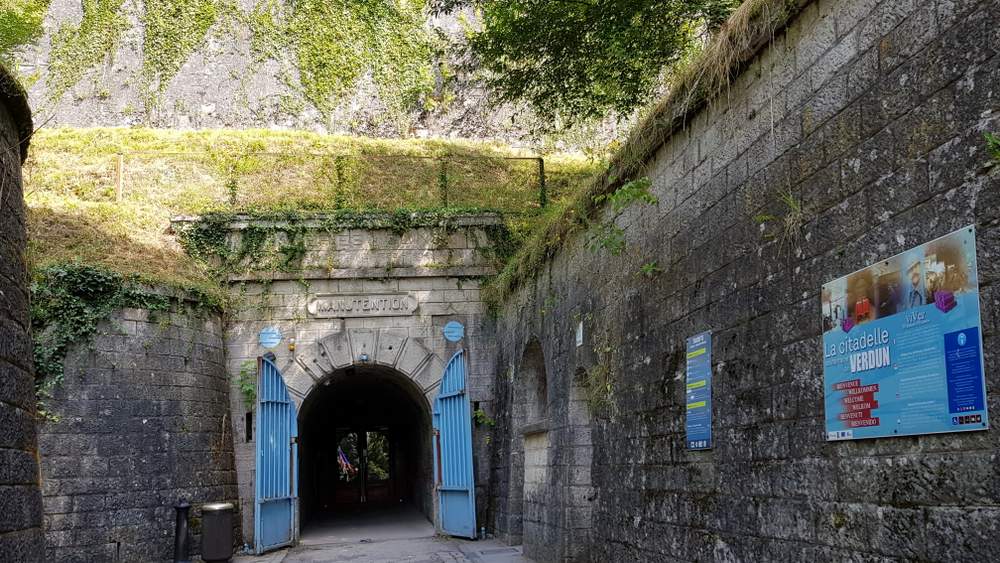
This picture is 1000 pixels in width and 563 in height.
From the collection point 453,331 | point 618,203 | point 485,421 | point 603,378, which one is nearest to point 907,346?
point 618,203

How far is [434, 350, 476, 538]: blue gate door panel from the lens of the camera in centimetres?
1184

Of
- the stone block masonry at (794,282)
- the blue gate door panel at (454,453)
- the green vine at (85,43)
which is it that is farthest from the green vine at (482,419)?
the green vine at (85,43)

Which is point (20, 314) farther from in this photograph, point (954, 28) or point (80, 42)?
point (80, 42)

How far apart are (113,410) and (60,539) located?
5.17 feet

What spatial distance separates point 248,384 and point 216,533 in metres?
2.55

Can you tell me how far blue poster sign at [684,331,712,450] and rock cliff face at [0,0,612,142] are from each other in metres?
13.7

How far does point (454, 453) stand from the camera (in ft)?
39.8

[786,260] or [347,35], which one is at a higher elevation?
[347,35]

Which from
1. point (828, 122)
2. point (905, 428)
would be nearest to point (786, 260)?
point (828, 122)

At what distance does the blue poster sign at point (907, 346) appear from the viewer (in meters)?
2.93

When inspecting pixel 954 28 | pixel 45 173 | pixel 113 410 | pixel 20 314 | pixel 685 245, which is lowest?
pixel 113 410

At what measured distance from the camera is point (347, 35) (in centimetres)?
1981

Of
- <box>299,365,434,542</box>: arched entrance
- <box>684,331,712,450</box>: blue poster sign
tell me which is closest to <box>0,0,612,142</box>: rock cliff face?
<box>299,365,434,542</box>: arched entrance

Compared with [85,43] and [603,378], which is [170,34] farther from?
[603,378]
